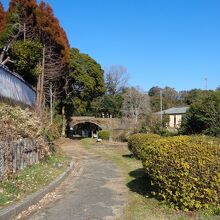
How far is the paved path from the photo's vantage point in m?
6.44

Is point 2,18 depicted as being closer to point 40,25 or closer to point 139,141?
point 40,25

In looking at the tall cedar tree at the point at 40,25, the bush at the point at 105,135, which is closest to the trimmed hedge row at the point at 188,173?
the tall cedar tree at the point at 40,25

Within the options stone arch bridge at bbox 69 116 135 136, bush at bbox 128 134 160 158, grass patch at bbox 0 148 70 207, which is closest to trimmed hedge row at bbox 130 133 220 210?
grass patch at bbox 0 148 70 207

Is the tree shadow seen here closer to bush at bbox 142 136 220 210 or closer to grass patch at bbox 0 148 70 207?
bush at bbox 142 136 220 210

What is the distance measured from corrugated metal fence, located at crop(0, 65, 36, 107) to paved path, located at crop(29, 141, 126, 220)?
4588 mm

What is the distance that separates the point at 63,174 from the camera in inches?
436

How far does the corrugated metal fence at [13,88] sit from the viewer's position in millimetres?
13386

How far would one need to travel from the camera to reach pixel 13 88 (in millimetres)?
15078

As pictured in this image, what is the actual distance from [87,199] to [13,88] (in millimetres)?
8640

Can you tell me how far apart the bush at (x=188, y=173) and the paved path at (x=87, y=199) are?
1115 mm

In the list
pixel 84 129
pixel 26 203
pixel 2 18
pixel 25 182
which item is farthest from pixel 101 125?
pixel 26 203

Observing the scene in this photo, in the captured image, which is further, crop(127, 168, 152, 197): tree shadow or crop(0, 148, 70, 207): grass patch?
crop(127, 168, 152, 197): tree shadow

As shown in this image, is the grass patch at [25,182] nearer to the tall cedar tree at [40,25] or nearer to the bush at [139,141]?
the bush at [139,141]

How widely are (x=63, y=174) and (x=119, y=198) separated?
355 centimetres
